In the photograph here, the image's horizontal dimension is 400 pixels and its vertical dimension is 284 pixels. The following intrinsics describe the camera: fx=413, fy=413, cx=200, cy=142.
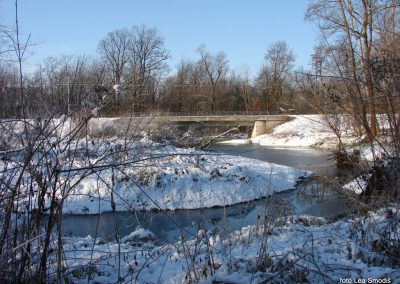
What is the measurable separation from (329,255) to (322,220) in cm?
306

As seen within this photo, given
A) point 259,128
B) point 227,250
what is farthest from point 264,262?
point 259,128

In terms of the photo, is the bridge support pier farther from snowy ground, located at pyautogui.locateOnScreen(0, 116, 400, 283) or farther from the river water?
snowy ground, located at pyautogui.locateOnScreen(0, 116, 400, 283)

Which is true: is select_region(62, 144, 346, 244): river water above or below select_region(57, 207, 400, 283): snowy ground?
below

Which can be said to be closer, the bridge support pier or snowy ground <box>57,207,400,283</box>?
snowy ground <box>57,207,400,283</box>

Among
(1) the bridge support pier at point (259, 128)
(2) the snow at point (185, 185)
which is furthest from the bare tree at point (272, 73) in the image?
(2) the snow at point (185, 185)

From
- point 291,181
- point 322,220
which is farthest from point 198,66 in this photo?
point 322,220

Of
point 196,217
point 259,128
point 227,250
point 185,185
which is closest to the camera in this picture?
point 227,250

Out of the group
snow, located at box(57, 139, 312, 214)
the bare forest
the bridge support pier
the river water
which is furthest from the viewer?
the bridge support pier

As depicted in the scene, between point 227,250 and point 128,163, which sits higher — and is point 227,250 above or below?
below

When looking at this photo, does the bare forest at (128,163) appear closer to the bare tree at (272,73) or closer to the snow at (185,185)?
the snow at (185,185)

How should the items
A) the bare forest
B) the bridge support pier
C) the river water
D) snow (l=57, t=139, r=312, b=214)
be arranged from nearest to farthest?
the bare forest, the river water, snow (l=57, t=139, r=312, b=214), the bridge support pier

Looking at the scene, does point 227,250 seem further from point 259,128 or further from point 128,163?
point 259,128

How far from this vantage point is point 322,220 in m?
6.78

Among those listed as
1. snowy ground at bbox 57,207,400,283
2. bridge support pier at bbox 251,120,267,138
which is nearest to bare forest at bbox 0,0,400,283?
snowy ground at bbox 57,207,400,283
